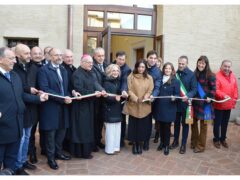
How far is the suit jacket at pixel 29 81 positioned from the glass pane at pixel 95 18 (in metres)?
4.10

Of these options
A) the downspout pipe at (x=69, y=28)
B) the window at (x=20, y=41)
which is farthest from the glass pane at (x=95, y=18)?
the window at (x=20, y=41)

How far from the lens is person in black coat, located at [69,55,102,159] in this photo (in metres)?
4.36

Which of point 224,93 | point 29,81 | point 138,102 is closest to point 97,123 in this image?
point 138,102

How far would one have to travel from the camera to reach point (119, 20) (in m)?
7.89

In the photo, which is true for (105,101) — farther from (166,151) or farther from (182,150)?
(182,150)

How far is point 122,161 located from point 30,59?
225 cm

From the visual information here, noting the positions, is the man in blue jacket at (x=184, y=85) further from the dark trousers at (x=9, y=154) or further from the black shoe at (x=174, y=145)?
the dark trousers at (x=9, y=154)

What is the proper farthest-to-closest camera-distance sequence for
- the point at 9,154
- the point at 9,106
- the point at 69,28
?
the point at 69,28 < the point at 9,154 < the point at 9,106

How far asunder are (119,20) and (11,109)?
5.40 m

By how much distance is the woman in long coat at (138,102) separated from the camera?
4809mm

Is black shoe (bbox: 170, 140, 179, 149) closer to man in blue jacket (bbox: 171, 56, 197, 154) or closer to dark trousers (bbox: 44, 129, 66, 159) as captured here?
man in blue jacket (bbox: 171, 56, 197, 154)

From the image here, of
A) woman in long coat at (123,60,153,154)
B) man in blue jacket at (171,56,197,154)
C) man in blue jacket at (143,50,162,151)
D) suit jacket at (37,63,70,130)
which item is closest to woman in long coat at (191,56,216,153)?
man in blue jacket at (171,56,197,154)

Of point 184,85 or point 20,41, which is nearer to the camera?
point 184,85

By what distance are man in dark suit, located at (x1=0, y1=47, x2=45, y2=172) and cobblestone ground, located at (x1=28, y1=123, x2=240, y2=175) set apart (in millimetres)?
967
